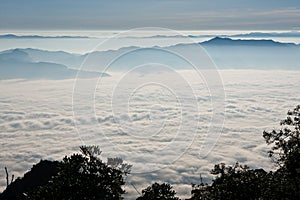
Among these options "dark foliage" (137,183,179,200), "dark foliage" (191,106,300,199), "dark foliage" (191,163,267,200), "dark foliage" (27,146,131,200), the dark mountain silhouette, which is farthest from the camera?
the dark mountain silhouette

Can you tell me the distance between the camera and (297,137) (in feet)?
83.5

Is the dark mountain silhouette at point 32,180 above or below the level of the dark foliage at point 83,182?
above

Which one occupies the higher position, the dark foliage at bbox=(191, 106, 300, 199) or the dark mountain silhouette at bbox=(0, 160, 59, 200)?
the dark mountain silhouette at bbox=(0, 160, 59, 200)

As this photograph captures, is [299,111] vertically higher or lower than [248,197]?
higher

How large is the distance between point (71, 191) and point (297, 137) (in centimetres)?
1585

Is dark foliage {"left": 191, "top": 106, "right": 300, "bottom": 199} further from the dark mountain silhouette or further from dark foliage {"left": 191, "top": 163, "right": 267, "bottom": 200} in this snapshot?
the dark mountain silhouette

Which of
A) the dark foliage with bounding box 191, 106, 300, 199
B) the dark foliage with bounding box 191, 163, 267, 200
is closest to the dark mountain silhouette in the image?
the dark foliage with bounding box 191, 106, 300, 199

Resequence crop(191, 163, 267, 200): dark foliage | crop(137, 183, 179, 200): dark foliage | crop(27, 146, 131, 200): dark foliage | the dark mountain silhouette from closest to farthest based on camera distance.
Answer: crop(191, 163, 267, 200): dark foliage → crop(27, 146, 131, 200): dark foliage → crop(137, 183, 179, 200): dark foliage → the dark mountain silhouette

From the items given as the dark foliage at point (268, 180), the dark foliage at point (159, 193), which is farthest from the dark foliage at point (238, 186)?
the dark foliage at point (159, 193)

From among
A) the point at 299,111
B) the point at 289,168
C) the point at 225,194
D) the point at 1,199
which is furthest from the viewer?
the point at 1,199

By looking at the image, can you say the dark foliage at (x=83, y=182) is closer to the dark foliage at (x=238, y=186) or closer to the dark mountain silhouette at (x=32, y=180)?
the dark foliage at (x=238, y=186)

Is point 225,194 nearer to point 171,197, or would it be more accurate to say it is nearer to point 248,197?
point 248,197

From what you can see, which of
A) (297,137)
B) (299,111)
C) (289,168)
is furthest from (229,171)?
(299,111)

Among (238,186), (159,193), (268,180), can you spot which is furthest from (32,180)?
(268,180)
